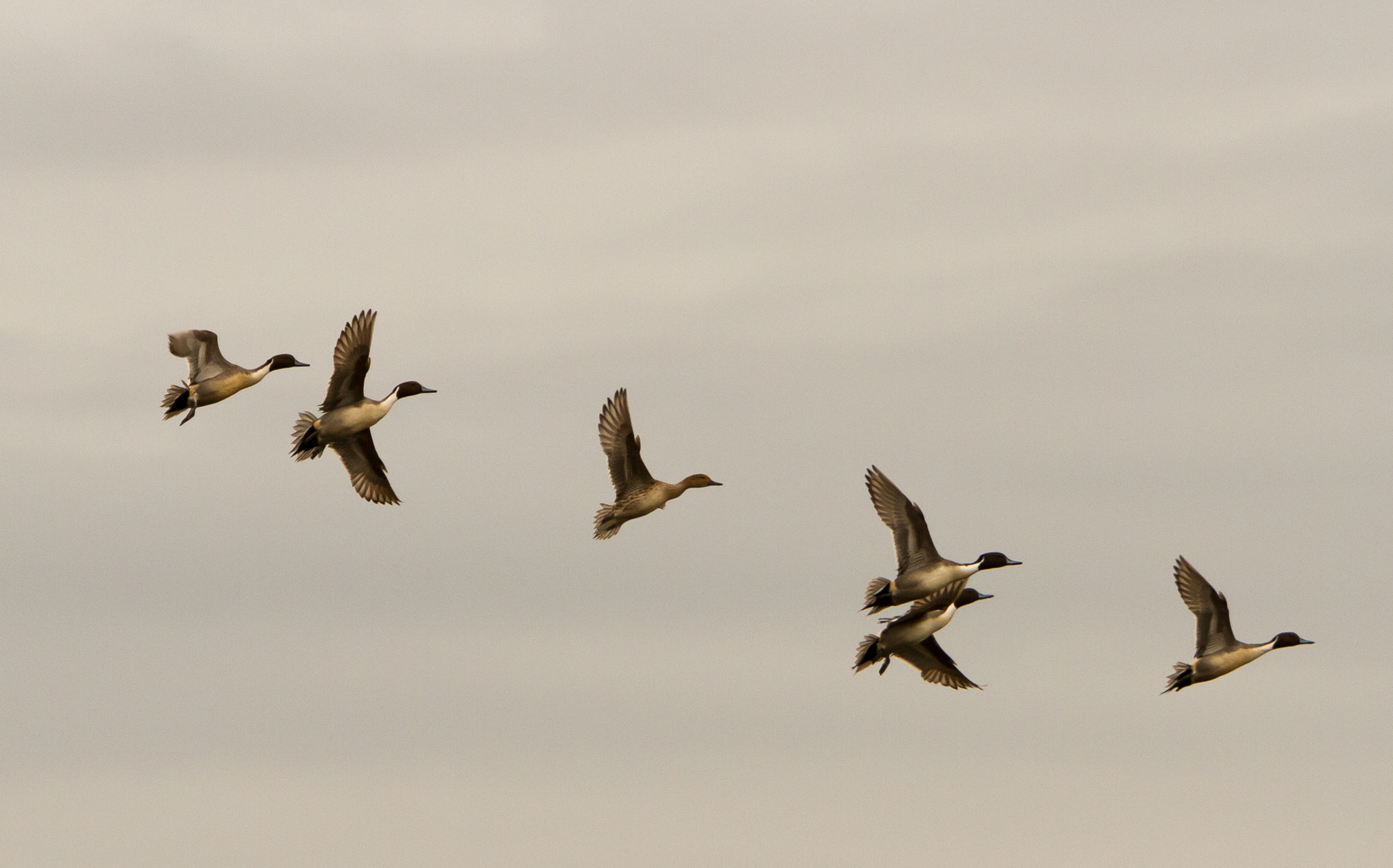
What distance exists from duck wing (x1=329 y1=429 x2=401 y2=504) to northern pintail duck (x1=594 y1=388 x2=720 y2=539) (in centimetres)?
614

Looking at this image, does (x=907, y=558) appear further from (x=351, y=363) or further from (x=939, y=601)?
(x=351, y=363)

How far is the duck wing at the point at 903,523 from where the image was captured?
5891cm

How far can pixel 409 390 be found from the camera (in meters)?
61.3

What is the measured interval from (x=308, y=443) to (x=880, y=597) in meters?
13.5

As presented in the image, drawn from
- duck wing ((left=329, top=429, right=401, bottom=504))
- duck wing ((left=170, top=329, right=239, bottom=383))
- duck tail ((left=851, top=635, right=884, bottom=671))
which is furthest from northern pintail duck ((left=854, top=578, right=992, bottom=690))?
duck wing ((left=170, top=329, right=239, bottom=383))

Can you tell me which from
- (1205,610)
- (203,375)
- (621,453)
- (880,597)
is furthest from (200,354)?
(1205,610)

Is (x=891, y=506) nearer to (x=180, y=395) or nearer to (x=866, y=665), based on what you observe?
(x=866, y=665)

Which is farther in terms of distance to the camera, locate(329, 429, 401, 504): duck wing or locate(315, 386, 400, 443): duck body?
locate(329, 429, 401, 504): duck wing

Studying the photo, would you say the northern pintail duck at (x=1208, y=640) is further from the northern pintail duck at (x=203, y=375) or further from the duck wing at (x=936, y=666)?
the northern pintail duck at (x=203, y=375)

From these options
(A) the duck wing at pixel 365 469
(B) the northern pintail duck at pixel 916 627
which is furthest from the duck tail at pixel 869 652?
(A) the duck wing at pixel 365 469

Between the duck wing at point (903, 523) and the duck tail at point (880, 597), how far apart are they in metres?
0.72

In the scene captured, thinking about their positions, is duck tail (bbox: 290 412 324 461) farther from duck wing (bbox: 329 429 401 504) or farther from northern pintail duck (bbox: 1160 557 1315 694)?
northern pintail duck (bbox: 1160 557 1315 694)

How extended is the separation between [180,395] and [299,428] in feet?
9.30

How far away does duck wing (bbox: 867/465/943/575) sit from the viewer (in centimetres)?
5891
